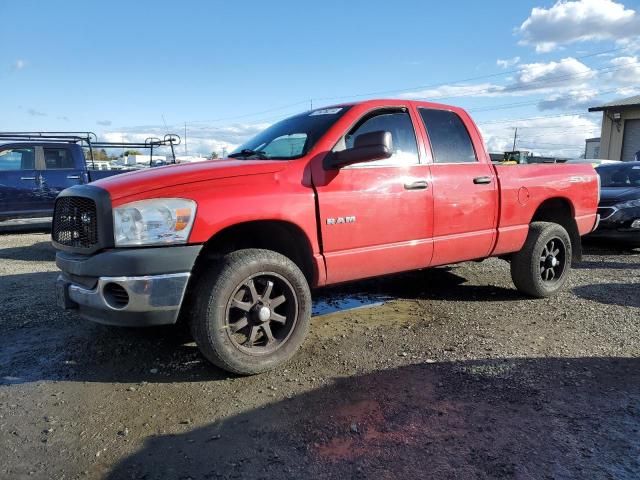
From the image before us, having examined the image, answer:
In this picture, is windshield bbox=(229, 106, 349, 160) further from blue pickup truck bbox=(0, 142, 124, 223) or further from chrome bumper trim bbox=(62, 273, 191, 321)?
blue pickup truck bbox=(0, 142, 124, 223)

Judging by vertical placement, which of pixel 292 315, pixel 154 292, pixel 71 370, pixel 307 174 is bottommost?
pixel 71 370

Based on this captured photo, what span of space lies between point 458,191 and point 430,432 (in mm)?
2431

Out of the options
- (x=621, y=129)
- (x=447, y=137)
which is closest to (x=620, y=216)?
(x=447, y=137)

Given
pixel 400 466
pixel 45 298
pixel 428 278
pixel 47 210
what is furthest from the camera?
pixel 47 210

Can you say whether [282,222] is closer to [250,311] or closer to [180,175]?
[250,311]

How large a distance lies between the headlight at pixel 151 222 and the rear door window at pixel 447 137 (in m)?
2.40

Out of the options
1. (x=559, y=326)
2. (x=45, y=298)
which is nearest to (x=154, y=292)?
(x=45, y=298)

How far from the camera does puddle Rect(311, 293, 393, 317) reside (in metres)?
5.14

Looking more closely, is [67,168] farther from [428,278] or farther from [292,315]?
[292,315]

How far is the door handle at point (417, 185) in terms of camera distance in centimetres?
426

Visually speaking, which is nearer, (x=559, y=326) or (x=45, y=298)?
(x=559, y=326)

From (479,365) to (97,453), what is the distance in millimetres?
2576

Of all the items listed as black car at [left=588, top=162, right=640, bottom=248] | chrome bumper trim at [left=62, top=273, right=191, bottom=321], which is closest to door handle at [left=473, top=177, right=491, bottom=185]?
chrome bumper trim at [left=62, top=273, right=191, bottom=321]

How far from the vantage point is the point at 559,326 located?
15.1ft
